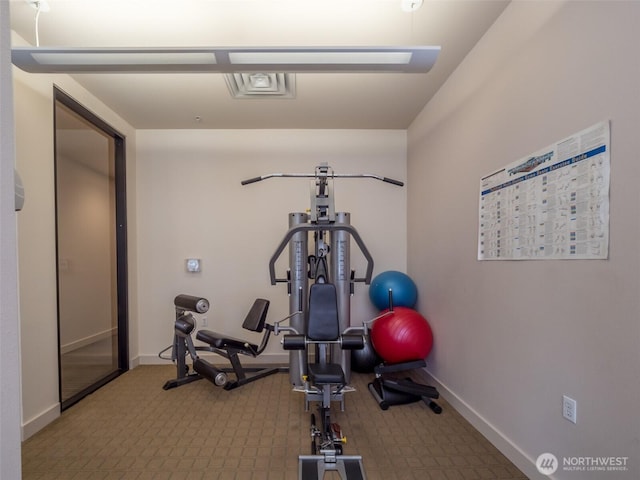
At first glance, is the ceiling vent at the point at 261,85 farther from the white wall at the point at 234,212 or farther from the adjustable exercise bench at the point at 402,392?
the adjustable exercise bench at the point at 402,392

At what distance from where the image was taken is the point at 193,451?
1.96 metres

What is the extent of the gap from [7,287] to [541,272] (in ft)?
6.85

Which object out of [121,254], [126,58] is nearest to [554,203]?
[126,58]

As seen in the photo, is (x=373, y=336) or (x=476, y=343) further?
(x=373, y=336)

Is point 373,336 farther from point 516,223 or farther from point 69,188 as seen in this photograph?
point 69,188

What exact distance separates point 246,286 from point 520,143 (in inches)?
114

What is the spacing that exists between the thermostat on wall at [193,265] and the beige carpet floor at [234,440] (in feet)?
4.17

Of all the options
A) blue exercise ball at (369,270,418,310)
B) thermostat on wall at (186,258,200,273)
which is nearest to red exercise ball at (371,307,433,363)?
blue exercise ball at (369,270,418,310)

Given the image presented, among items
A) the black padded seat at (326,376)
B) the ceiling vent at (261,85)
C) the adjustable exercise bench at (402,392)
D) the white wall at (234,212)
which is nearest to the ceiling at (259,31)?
the ceiling vent at (261,85)

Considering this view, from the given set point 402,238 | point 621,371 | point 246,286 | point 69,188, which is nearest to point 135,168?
point 69,188

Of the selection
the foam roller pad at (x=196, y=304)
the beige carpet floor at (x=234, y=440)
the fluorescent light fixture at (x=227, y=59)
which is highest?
the fluorescent light fixture at (x=227, y=59)

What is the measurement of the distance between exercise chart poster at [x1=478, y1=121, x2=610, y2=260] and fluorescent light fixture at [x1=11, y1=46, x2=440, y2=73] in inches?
30.8

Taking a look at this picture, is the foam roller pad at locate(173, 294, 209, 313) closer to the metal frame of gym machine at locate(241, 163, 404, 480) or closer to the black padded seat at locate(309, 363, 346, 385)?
the metal frame of gym machine at locate(241, 163, 404, 480)

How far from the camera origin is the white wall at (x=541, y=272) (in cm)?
120
